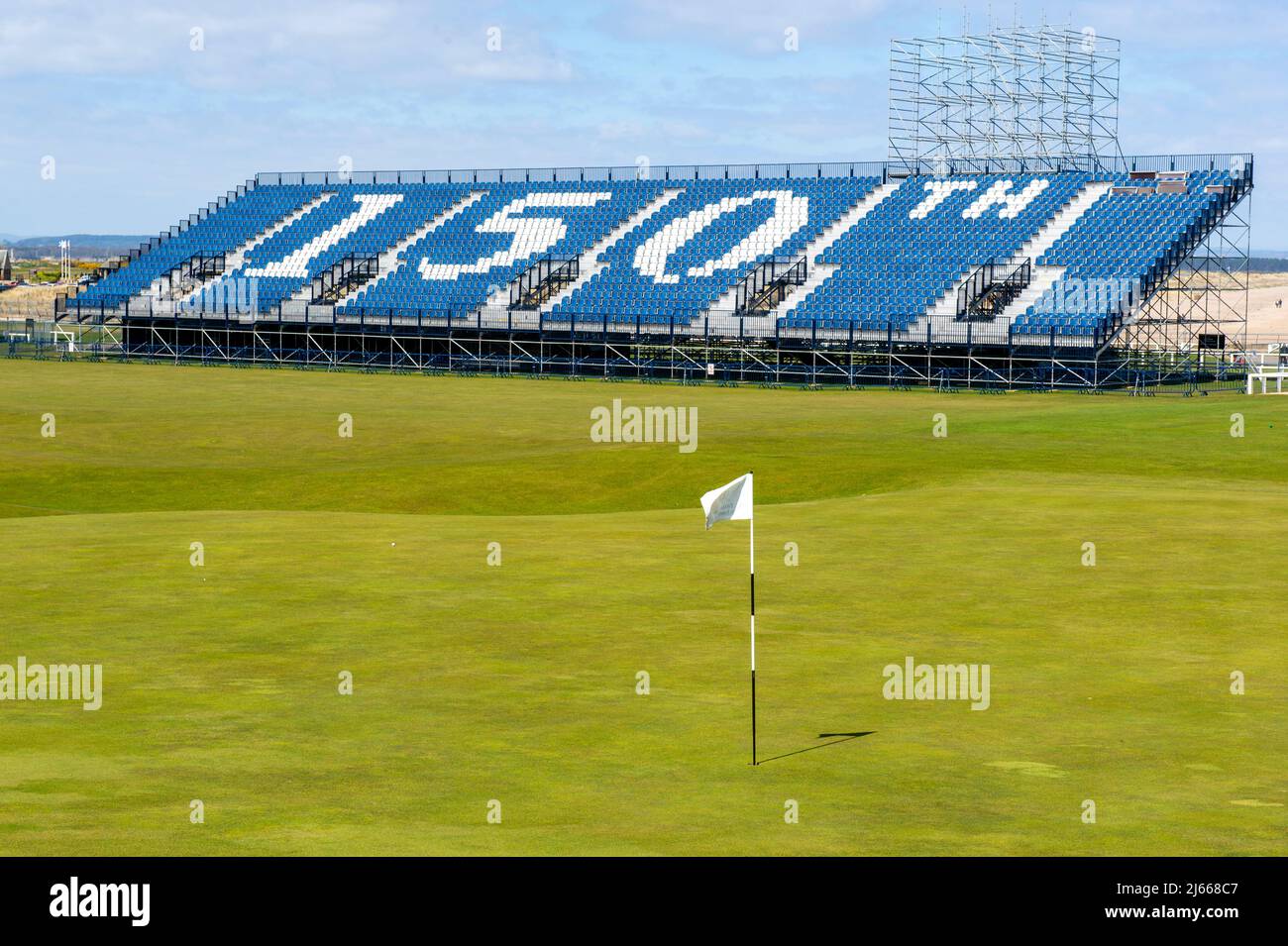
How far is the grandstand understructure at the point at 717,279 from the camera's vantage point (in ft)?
219

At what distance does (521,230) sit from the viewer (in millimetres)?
87688

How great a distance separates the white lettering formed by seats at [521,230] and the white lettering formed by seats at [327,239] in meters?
7.55

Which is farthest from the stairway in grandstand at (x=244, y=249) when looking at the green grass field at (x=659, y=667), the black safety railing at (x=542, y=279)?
the green grass field at (x=659, y=667)

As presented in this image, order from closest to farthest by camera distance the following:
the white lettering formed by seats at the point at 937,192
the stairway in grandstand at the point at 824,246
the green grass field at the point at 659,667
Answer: the green grass field at the point at 659,667
the stairway in grandstand at the point at 824,246
the white lettering formed by seats at the point at 937,192

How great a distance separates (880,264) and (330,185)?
4126cm

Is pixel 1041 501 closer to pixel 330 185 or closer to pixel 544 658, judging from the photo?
pixel 544 658

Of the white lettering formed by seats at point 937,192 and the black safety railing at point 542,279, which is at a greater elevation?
the white lettering formed by seats at point 937,192

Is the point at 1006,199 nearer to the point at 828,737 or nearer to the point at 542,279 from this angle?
the point at 542,279

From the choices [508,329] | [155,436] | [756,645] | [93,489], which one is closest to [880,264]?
[508,329]

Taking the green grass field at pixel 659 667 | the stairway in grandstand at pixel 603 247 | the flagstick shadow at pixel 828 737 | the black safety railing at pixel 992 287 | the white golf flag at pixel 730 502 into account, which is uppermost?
the stairway in grandstand at pixel 603 247

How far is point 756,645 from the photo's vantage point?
17031 millimetres

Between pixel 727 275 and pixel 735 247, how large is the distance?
301cm

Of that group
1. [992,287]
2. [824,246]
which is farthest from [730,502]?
[824,246]

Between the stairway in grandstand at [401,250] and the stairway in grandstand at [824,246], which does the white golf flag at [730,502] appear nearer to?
the stairway in grandstand at [824,246]
